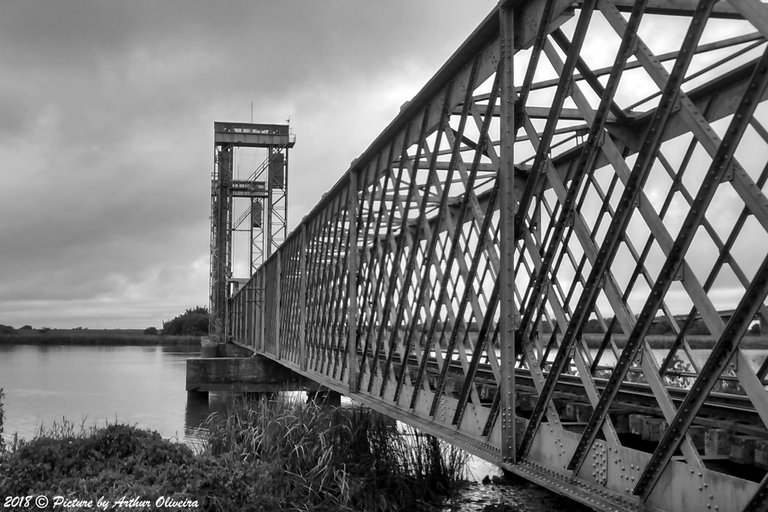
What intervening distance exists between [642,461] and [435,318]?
13.8 ft

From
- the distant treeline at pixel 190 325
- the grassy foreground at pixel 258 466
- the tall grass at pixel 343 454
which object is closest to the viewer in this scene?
the grassy foreground at pixel 258 466

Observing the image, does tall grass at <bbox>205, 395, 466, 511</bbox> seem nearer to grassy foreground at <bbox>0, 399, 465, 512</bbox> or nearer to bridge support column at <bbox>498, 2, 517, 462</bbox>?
grassy foreground at <bbox>0, 399, 465, 512</bbox>

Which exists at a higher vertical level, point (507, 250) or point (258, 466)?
point (507, 250)

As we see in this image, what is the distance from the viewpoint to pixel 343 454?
11.3 m

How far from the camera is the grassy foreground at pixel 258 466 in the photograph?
8031 millimetres

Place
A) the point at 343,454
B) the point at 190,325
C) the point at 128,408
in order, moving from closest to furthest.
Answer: the point at 343,454 → the point at 128,408 → the point at 190,325

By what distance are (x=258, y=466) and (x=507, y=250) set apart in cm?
543

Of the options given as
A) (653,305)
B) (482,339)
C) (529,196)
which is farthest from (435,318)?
(653,305)

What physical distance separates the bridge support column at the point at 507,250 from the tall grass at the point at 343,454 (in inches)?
154

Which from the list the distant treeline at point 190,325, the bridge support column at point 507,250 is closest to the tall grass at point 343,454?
the bridge support column at point 507,250

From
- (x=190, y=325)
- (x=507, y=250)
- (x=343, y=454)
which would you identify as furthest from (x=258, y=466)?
(x=190, y=325)

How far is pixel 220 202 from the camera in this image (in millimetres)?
48812

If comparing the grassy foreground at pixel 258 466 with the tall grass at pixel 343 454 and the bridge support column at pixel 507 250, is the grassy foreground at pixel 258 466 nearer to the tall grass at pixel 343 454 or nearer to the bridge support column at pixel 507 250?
the tall grass at pixel 343 454

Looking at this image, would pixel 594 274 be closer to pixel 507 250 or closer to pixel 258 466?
pixel 507 250
